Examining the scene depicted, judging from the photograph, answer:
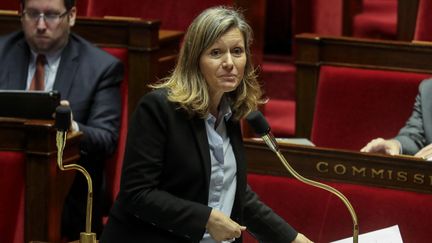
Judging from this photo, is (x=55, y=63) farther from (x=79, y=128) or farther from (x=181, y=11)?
(x=181, y=11)

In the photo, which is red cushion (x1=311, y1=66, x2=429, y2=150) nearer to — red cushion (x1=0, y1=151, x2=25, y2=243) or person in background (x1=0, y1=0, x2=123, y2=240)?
person in background (x1=0, y1=0, x2=123, y2=240)

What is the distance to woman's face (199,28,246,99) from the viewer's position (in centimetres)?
68

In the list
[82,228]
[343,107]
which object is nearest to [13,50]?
[82,228]

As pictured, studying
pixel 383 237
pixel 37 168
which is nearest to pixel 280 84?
pixel 37 168

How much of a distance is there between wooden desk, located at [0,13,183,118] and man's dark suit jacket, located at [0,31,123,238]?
1.0 inches

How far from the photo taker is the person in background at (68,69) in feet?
3.57

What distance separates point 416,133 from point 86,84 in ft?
1.22

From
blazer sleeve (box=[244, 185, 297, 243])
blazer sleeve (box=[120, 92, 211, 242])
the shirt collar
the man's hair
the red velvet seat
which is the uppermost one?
the man's hair

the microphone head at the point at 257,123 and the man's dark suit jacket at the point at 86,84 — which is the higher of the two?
the microphone head at the point at 257,123

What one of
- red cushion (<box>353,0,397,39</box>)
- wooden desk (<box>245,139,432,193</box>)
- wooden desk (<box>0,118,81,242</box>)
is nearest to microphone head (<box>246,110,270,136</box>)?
wooden desk (<box>245,139,432,193</box>)

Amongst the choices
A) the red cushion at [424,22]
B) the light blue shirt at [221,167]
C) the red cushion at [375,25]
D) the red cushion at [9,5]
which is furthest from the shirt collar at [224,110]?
the red cushion at [375,25]

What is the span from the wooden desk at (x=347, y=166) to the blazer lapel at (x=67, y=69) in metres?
0.29

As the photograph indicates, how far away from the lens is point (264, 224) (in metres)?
0.73

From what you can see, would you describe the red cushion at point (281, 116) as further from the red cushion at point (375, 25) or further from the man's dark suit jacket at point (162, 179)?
the man's dark suit jacket at point (162, 179)
